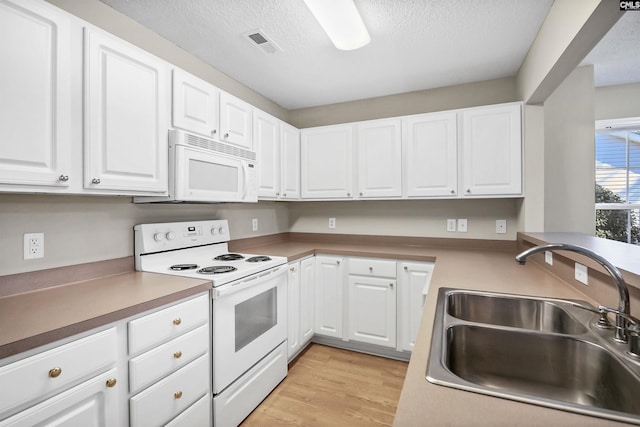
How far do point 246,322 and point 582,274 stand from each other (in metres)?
1.75

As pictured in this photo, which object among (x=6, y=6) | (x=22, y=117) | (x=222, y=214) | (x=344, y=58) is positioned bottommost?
(x=222, y=214)

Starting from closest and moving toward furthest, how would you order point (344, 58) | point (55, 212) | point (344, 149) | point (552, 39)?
point (55, 212) < point (552, 39) < point (344, 58) < point (344, 149)

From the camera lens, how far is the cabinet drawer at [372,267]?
244 centimetres

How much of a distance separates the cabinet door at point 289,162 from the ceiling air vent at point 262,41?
76 centimetres

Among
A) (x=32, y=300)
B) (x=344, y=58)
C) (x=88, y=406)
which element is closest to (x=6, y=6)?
(x=32, y=300)

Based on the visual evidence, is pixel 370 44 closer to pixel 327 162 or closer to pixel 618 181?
pixel 327 162

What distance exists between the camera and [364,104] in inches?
122

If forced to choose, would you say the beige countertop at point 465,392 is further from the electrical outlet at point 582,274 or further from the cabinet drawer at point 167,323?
the cabinet drawer at point 167,323

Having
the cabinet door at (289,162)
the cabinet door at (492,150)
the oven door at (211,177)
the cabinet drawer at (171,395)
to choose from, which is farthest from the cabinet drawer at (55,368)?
the cabinet door at (492,150)

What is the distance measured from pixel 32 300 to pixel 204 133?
48.3 inches

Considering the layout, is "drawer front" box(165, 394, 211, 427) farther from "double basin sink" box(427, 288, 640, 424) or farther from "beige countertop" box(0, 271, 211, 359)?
"double basin sink" box(427, 288, 640, 424)

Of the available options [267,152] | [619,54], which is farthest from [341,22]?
[619,54]

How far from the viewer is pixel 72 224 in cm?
153

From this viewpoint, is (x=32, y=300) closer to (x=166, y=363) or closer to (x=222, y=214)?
(x=166, y=363)
